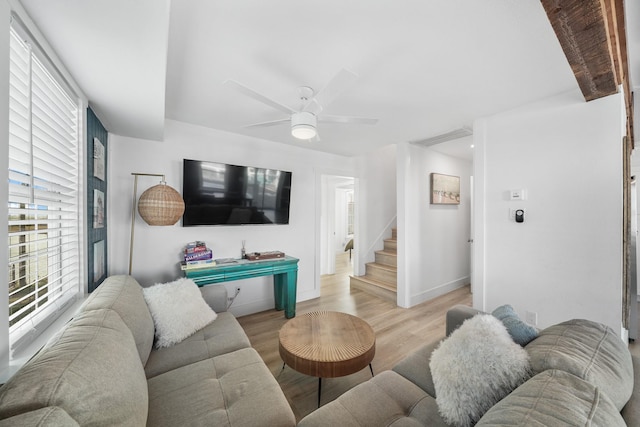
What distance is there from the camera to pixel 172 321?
1.76 metres

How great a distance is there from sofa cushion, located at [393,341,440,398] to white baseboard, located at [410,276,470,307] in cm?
211

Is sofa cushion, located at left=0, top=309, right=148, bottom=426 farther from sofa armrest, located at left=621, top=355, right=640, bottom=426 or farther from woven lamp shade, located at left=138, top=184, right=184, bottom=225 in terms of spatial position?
sofa armrest, located at left=621, top=355, right=640, bottom=426

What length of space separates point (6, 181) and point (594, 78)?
129 inches

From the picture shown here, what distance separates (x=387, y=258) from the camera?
4340 mm

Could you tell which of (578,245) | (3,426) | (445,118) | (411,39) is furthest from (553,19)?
(3,426)

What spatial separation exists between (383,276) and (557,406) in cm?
351

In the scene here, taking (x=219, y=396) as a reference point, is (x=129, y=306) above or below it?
above

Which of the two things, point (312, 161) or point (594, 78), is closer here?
point (594, 78)

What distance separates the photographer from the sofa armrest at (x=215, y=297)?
224 cm

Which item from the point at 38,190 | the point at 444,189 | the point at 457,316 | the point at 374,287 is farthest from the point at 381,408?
the point at 444,189

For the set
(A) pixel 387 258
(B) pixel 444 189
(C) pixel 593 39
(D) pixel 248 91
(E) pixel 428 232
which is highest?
(C) pixel 593 39

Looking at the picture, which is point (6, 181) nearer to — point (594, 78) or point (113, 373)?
point (113, 373)

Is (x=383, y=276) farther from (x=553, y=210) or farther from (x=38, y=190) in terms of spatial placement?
(x=38, y=190)

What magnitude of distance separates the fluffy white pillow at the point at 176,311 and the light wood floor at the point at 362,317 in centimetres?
77
